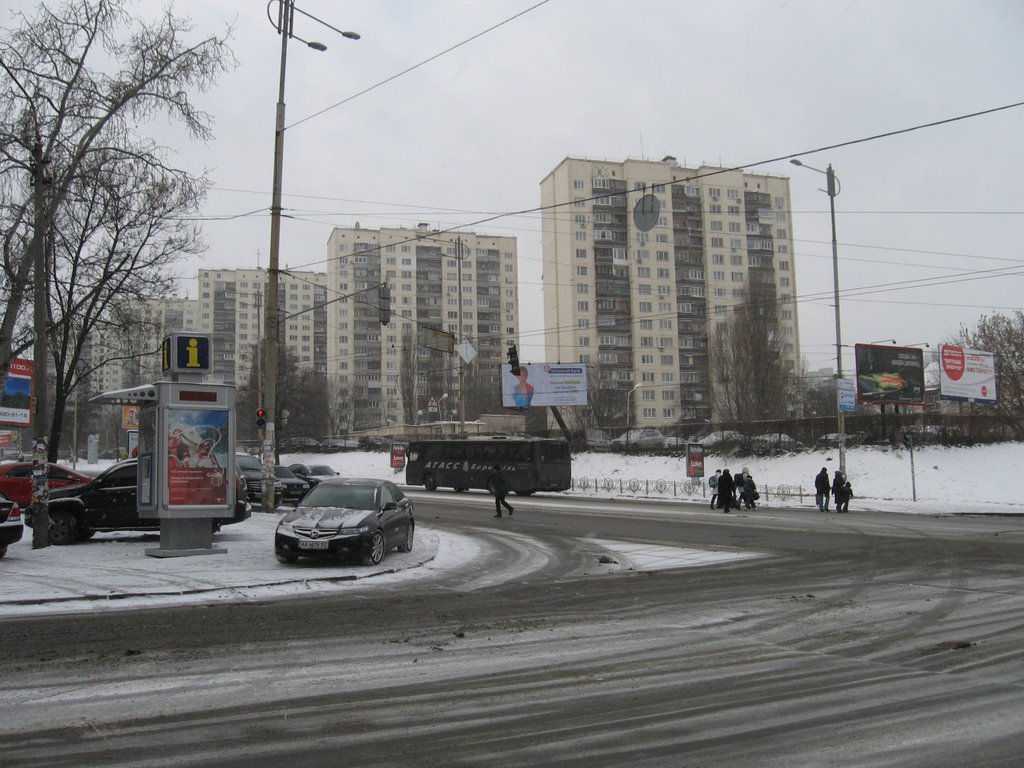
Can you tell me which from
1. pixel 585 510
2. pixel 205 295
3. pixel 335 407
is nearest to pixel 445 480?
pixel 585 510

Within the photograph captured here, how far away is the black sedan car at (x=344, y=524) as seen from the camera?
13672mm

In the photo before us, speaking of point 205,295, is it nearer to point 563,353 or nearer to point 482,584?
point 563,353

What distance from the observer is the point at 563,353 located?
297ft

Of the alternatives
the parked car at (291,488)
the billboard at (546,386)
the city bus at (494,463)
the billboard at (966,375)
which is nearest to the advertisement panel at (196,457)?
the parked car at (291,488)

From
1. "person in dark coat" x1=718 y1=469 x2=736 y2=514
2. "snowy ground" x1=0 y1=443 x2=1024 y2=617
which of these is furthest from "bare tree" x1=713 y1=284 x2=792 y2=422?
"person in dark coat" x1=718 y1=469 x2=736 y2=514

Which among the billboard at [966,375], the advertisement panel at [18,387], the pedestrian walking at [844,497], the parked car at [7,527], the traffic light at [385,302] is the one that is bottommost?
the pedestrian walking at [844,497]

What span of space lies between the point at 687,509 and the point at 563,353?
60.6m

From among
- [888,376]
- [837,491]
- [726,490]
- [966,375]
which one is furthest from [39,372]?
[966,375]

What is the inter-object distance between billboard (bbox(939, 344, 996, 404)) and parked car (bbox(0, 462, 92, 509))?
Answer: 37.7 metres

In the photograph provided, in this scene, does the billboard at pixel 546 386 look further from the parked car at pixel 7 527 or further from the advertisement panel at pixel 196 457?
the parked car at pixel 7 527

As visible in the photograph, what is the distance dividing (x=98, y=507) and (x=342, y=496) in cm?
558

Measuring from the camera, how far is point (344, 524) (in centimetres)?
1382

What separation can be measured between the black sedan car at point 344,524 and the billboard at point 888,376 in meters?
29.5

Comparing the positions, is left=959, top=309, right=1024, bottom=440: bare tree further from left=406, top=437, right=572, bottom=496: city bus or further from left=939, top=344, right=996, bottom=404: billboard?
left=406, top=437, right=572, bottom=496: city bus
